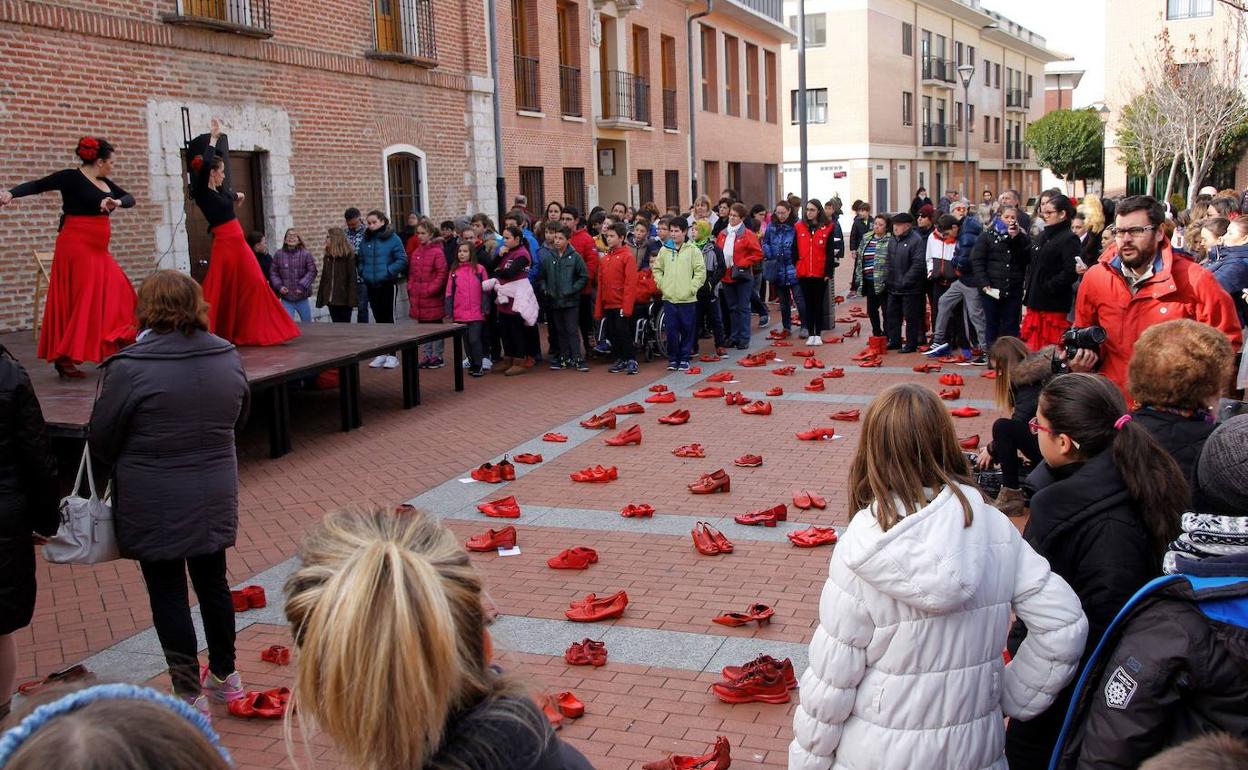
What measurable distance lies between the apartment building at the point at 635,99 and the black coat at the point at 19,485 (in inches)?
702

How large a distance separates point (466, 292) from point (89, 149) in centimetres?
533

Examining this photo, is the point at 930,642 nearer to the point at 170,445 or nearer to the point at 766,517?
the point at 170,445

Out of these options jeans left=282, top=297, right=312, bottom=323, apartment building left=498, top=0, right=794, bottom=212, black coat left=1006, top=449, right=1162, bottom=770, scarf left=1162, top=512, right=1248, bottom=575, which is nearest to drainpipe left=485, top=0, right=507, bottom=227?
apartment building left=498, top=0, right=794, bottom=212

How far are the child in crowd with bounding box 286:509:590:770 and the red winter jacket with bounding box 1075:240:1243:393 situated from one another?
461 centimetres

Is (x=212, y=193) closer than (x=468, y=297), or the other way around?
(x=212, y=193)

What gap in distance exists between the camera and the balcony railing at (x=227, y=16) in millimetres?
13867

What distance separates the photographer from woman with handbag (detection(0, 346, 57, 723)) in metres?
4.31

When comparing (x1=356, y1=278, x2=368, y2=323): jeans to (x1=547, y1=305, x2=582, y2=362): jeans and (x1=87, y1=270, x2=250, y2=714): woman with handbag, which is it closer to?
(x1=547, y1=305, x2=582, y2=362): jeans

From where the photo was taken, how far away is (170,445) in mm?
4723

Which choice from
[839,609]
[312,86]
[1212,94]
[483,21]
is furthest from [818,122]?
[839,609]

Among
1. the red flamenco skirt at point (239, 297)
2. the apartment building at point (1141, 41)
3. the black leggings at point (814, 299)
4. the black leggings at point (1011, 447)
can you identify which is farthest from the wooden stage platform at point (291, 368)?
the apartment building at point (1141, 41)

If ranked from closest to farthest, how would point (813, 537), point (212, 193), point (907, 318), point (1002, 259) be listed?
point (813, 537) → point (212, 193) → point (1002, 259) → point (907, 318)

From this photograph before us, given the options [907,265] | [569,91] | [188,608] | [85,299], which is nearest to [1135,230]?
[188,608]

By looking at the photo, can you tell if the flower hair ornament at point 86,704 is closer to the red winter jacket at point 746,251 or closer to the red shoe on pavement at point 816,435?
the red shoe on pavement at point 816,435
